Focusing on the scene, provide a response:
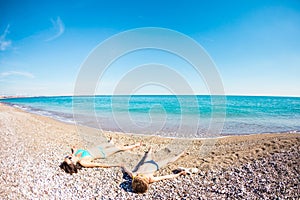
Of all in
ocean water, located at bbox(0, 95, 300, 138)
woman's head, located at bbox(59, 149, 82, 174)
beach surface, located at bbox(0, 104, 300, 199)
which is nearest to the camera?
beach surface, located at bbox(0, 104, 300, 199)

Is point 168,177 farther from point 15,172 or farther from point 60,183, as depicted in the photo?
point 15,172

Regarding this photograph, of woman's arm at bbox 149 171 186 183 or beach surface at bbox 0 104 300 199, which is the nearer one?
beach surface at bbox 0 104 300 199

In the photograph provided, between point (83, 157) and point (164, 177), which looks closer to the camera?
point (164, 177)

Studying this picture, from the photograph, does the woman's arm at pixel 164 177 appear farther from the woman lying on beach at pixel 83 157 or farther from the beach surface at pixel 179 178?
the woman lying on beach at pixel 83 157

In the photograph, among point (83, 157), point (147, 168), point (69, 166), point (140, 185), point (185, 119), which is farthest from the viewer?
point (185, 119)

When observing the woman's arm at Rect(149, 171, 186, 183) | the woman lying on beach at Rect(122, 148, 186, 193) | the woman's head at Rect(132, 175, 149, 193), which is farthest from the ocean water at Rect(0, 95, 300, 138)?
the woman's head at Rect(132, 175, 149, 193)

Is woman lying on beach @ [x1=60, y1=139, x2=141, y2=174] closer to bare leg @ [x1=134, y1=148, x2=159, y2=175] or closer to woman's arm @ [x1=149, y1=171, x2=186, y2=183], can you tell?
bare leg @ [x1=134, y1=148, x2=159, y2=175]

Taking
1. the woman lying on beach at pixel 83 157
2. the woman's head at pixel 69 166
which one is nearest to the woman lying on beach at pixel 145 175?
the woman lying on beach at pixel 83 157

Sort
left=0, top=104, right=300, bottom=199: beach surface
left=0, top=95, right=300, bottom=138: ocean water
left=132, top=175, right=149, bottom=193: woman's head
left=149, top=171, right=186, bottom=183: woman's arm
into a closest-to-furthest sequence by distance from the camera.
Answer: left=0, top=104, right=300, bottom=199: beach surface, left=132, top=175, right=149, bottom=193: woman's head, left=149, top=171, right=186, bottom=183: woman's arm, left=0, top=95, right=300, bottom=138: ocean water

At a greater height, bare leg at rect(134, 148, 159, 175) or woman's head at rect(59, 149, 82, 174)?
woman's head at rect(59, 149, 82, 174)

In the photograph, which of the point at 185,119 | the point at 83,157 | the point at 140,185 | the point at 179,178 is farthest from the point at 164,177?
the point at 185,119

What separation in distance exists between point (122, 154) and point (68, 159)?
2548 mm

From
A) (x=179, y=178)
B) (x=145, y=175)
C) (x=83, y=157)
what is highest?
(x=83, y=157)

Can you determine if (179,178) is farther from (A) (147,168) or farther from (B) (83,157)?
(B) (83,157)
